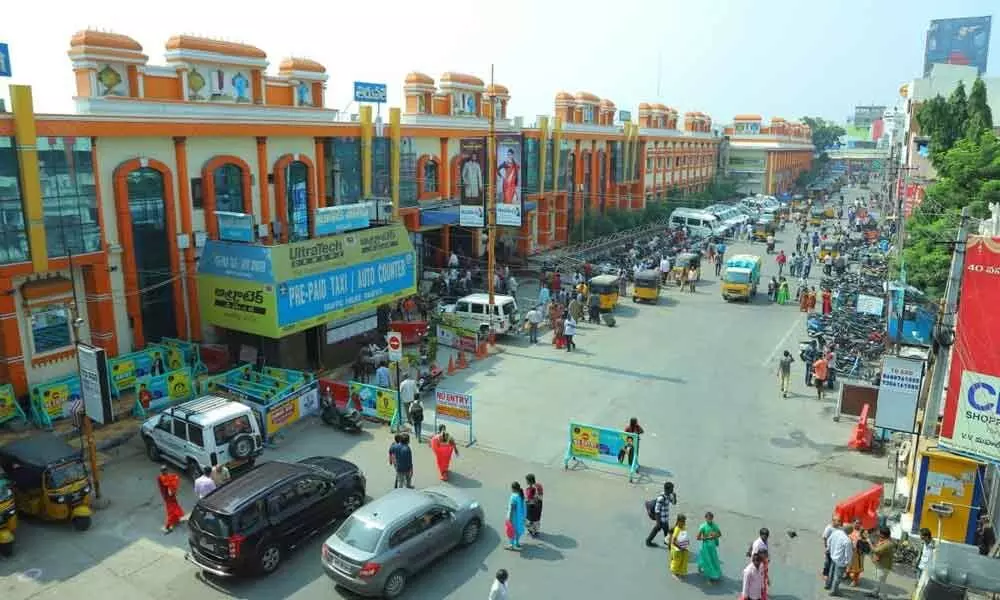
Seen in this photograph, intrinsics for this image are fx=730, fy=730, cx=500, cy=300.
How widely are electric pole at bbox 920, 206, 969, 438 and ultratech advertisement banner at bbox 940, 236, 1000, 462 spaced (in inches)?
28.0

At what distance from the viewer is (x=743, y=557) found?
12.9 m

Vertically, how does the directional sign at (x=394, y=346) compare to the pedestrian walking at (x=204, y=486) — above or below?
above

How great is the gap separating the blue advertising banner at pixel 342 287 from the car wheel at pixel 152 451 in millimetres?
4890

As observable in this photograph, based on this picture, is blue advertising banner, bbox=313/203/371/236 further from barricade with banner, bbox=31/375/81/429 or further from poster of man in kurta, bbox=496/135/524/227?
barricade with banner, bbox=31/375/81/429

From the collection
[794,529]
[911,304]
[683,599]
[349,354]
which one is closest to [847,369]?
[911,304]

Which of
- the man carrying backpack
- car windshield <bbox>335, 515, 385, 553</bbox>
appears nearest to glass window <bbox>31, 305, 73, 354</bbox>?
car windshield <bbox>335, 515, 385, 553</bbox>

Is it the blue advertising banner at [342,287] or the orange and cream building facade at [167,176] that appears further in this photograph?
the blue advertising banner at [342,287]

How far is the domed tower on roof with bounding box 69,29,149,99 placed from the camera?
71.4 ft

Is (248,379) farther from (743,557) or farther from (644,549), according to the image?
(743,557)

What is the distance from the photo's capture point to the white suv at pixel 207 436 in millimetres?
15594

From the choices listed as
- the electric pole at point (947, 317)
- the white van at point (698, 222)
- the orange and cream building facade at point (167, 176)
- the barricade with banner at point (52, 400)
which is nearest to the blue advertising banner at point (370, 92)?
the orange and cream building facade at point (167, 176)

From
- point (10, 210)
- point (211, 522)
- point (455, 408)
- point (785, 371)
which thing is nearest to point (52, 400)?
point (10, 210)

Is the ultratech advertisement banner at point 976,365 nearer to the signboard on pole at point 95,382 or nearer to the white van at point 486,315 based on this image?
the signboard on pole at point 95,382

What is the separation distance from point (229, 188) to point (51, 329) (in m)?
7.31
